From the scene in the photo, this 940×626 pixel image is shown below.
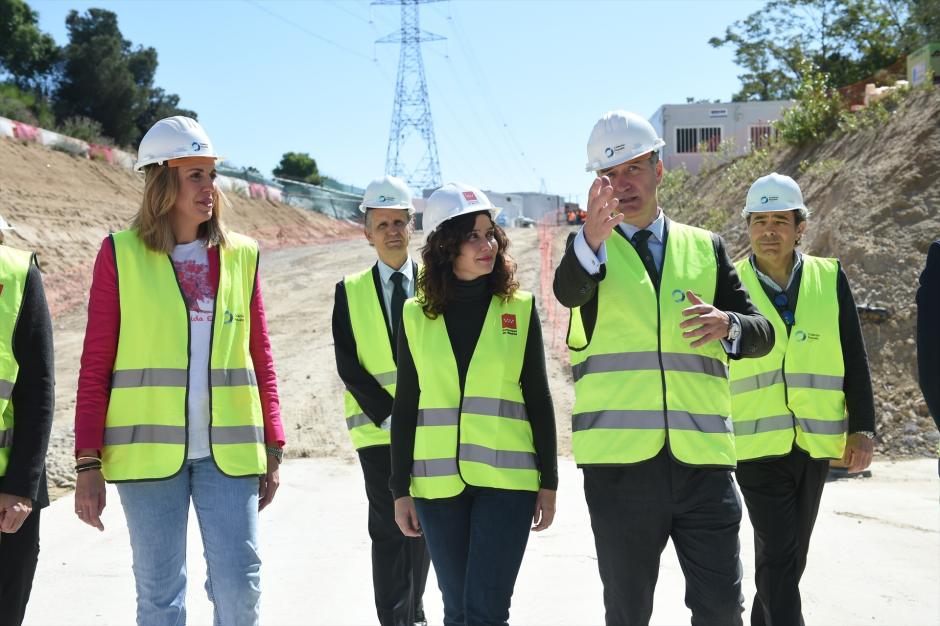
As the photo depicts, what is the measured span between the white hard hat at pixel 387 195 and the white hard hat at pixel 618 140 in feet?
5.72

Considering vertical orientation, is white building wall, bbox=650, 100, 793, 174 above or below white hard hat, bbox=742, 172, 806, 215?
above

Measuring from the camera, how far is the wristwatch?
3.58m

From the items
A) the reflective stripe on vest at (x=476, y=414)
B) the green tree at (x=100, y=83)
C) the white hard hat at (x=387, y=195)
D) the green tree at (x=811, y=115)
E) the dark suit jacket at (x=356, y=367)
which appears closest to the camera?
the reflective stripe on vest at (x=476, y=414)

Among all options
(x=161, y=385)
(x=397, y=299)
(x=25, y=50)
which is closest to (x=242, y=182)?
(x=25, y=50)

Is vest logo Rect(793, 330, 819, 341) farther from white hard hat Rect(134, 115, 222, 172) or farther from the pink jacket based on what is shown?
white hard hat Rect(134, 115, 222, 172)

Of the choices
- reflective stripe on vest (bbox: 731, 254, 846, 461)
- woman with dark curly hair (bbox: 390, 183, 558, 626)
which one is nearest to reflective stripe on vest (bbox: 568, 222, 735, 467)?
woman with dark curly hair (bbox: 390, 183, 558, 626)

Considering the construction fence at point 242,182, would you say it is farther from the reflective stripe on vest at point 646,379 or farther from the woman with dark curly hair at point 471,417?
the reflective stripe on vest at point 646,379

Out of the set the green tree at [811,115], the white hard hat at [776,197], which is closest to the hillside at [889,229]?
the green tree at [811,115]

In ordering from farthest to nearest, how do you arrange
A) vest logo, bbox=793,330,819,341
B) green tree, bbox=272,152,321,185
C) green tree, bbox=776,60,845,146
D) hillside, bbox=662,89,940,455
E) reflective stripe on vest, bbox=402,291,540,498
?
green tree, bbox=272,152,321,185, green tree, bbox=776,60,845,146, hillside, bbox=662,89,940,455, vest logo, bbox=793,330,819,341, reflective stripe on vest, bbox=402,291,540,498

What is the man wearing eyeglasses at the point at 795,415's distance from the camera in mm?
4584

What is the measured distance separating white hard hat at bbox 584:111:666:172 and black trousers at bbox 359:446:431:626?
196cm

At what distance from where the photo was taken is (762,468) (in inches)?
185

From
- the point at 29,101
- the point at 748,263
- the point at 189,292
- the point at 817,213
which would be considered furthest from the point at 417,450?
the point at 29,101

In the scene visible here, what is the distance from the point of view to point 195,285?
388cm
